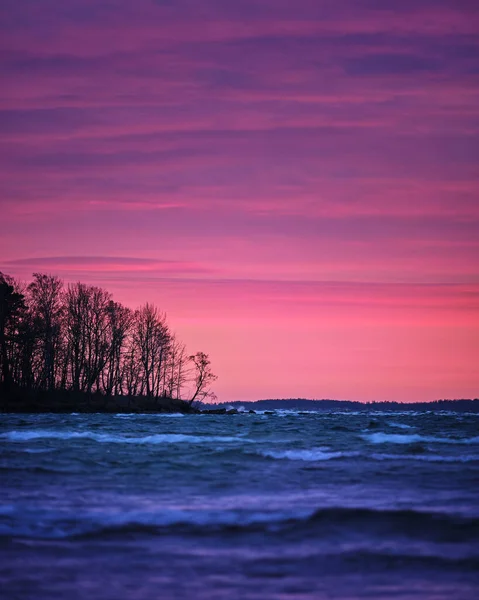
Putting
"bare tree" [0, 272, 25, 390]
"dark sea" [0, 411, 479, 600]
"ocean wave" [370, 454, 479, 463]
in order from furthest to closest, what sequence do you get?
1. "bare tree" [0, 272, 25, 390]
2. "ocean wave" [370, 454, 479, 463]
3. "dark sea" [0, 411, 479, 600]

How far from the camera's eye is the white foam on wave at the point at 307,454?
2461 cm

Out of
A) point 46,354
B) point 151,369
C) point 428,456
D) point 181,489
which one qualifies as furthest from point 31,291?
point 181,489

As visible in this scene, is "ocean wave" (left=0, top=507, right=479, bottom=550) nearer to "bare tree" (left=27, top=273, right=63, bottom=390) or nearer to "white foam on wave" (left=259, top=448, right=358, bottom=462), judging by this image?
"white foam on wave" (left=259, top=448, right=358, bottom=462)

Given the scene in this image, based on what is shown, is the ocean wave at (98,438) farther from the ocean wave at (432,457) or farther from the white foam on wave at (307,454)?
the ocean wave at (432,457)

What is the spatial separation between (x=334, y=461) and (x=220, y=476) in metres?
5.47

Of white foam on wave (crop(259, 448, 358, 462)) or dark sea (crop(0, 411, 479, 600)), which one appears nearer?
dark sea (crop(0, 411, 479, 600))

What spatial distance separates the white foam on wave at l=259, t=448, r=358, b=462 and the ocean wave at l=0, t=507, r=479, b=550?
34.6 feet

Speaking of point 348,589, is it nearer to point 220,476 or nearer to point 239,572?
point 239,572

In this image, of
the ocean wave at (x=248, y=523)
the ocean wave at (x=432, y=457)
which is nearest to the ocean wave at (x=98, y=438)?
the ocean wave at (x=432, y=457)

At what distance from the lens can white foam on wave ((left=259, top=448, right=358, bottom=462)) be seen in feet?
80.7

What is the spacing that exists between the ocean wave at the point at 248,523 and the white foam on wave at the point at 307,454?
1054cm

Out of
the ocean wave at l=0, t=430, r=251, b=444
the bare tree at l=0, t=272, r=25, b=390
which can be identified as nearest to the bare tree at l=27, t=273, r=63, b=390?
the bare tree at l=0, t=272, r=25, b=390

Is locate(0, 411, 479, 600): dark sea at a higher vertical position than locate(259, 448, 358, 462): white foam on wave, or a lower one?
lower

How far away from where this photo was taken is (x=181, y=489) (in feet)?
54.2
